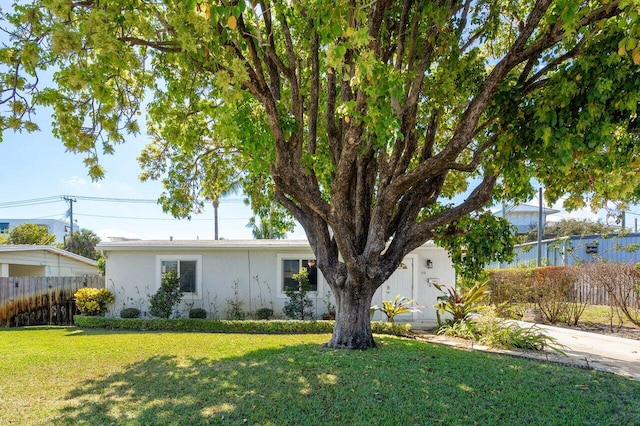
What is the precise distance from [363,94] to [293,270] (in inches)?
345

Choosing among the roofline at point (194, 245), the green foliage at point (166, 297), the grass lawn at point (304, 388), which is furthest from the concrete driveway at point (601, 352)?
the green foliage at point (166, 297)

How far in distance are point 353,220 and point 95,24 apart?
5.18 metres

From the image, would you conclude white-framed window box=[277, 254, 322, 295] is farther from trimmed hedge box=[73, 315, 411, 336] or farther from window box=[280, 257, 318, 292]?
trimmed hedge box=[73, 315, 411, 336]

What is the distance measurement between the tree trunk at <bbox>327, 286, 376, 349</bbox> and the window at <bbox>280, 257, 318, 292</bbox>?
5591 millimetres

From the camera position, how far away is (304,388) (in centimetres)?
525

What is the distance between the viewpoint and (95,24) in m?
4.74

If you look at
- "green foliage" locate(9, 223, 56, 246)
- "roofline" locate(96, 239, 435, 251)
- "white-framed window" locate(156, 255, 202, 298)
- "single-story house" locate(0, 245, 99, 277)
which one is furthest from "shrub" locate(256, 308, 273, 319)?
"green foliage" locate(9, 223, 56, 246)

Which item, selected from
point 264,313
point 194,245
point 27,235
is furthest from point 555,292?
point 27,235

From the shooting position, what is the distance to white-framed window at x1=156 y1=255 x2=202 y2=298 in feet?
44.6

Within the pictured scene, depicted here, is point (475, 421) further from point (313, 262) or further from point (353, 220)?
point (313, 262)

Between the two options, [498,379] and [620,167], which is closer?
[620,167]

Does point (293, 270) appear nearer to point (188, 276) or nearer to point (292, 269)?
point (292, 269)

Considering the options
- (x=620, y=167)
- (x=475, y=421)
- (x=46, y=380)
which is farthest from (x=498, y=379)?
(x=46, y=380)

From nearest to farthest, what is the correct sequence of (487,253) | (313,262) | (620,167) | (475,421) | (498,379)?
1. (475,421)
2. (620,167)
3. (498,379)
4. (487,253)
5. (313,262)
